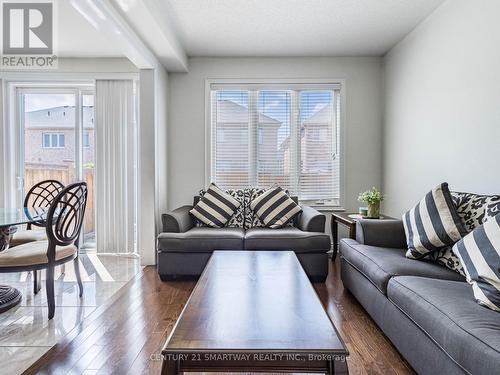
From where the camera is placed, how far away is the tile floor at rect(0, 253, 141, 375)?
2018 millimetres

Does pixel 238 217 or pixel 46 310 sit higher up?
pixel 238 217

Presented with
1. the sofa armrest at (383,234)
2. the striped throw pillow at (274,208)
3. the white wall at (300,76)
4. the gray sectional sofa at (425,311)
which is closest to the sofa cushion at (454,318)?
the gray sectional sofa at (425,311)

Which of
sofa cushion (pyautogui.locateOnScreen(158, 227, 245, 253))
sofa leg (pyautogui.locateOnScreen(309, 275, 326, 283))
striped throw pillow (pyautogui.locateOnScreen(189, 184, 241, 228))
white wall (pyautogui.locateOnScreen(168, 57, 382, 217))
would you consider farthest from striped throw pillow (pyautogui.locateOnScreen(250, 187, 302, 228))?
white wall (pyautogui.locateOnScreen(168, 57, 382, 217))

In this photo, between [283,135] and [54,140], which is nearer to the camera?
[283,135]

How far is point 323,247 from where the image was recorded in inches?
132

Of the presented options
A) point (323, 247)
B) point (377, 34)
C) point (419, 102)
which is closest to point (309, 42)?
point (377, 34)

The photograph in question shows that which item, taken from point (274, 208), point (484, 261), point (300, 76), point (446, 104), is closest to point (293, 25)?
point (300, 76)

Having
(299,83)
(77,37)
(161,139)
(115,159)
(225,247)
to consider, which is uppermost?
(77,37)

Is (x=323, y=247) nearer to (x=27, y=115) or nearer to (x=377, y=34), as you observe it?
(x=377, y=34)

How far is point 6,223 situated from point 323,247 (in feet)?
8.64

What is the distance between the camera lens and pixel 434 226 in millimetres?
2295

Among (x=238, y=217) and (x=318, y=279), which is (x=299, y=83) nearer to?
(x=238, y=217)

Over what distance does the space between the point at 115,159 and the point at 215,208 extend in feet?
5.42

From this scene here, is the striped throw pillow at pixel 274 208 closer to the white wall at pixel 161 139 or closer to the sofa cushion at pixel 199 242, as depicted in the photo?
the sofa cushion at pixel 199 242
